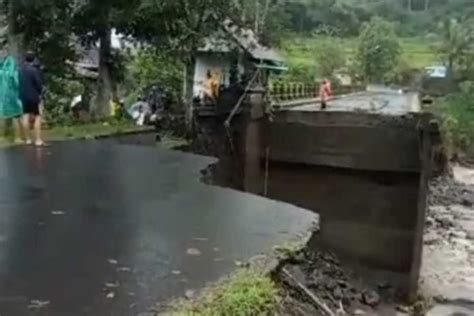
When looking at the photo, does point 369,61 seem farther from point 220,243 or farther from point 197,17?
point 220,243

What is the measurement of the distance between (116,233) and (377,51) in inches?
2178

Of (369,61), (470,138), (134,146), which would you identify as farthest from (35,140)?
(369,61)

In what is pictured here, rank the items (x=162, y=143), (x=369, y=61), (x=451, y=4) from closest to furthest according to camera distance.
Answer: (x=162, y=143), (x=369, y=61), (x=451, y=4)

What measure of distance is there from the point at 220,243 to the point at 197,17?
12702 millimetres

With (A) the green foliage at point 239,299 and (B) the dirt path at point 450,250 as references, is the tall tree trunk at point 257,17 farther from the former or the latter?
(A) the green foliage at point 239,299

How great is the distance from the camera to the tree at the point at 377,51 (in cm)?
6122

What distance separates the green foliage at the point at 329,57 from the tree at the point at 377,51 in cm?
158

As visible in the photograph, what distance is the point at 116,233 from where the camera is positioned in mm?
8453

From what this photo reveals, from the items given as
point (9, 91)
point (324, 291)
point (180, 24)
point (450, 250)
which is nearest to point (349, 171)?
point (450, 250)

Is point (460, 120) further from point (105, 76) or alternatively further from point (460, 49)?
point (105, 76)

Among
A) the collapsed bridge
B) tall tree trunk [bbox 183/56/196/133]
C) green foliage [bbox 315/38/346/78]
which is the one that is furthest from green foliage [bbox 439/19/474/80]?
tall tree trunk [bbox 183/56/196/133]

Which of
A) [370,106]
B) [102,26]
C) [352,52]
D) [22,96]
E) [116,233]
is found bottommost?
[370,106]

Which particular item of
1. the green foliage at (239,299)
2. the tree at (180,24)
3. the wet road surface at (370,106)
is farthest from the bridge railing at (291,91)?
the green foliage at (239,299)

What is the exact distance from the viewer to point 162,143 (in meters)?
18.7
